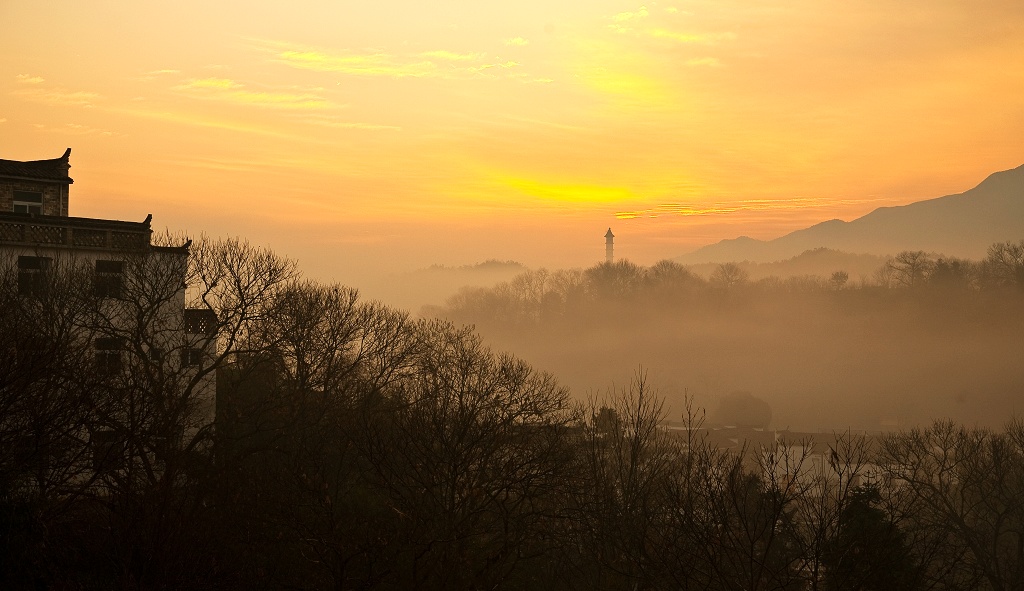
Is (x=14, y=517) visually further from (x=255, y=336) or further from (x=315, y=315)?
(x=315, y=315)

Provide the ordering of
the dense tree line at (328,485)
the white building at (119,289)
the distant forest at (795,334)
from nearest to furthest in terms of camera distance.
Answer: the dense tree line at (328,485) → the white building at (119,289) → the distant forest at (795,334)

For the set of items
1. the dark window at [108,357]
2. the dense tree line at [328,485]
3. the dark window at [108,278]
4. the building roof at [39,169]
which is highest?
the building roof at [39,169]

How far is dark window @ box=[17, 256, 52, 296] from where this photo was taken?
26209 millimetres

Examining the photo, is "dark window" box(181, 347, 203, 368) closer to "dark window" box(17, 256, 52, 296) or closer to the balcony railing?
"dark window" box(17, 256, 52, 296)

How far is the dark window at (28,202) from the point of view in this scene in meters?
32.8

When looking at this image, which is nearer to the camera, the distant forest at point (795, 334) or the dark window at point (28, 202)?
the dark window at point (28, 202)

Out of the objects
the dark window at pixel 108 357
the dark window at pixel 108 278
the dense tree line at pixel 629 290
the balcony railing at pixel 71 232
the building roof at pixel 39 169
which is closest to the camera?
the dark window at pixel 108 357

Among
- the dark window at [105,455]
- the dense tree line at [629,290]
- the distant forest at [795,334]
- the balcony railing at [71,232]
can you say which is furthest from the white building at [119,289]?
the dense tree line at [629,290]

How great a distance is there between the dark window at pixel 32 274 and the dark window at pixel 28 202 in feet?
17.4

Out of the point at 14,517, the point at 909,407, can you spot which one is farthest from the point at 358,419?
the point at 909,407

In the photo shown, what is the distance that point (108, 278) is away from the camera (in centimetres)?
2861

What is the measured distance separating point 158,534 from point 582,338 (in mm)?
130075

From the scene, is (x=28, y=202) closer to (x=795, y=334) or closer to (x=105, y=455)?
(x=105, y=455)

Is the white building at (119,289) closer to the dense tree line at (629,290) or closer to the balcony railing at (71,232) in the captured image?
the balcony railing at (71,232)
